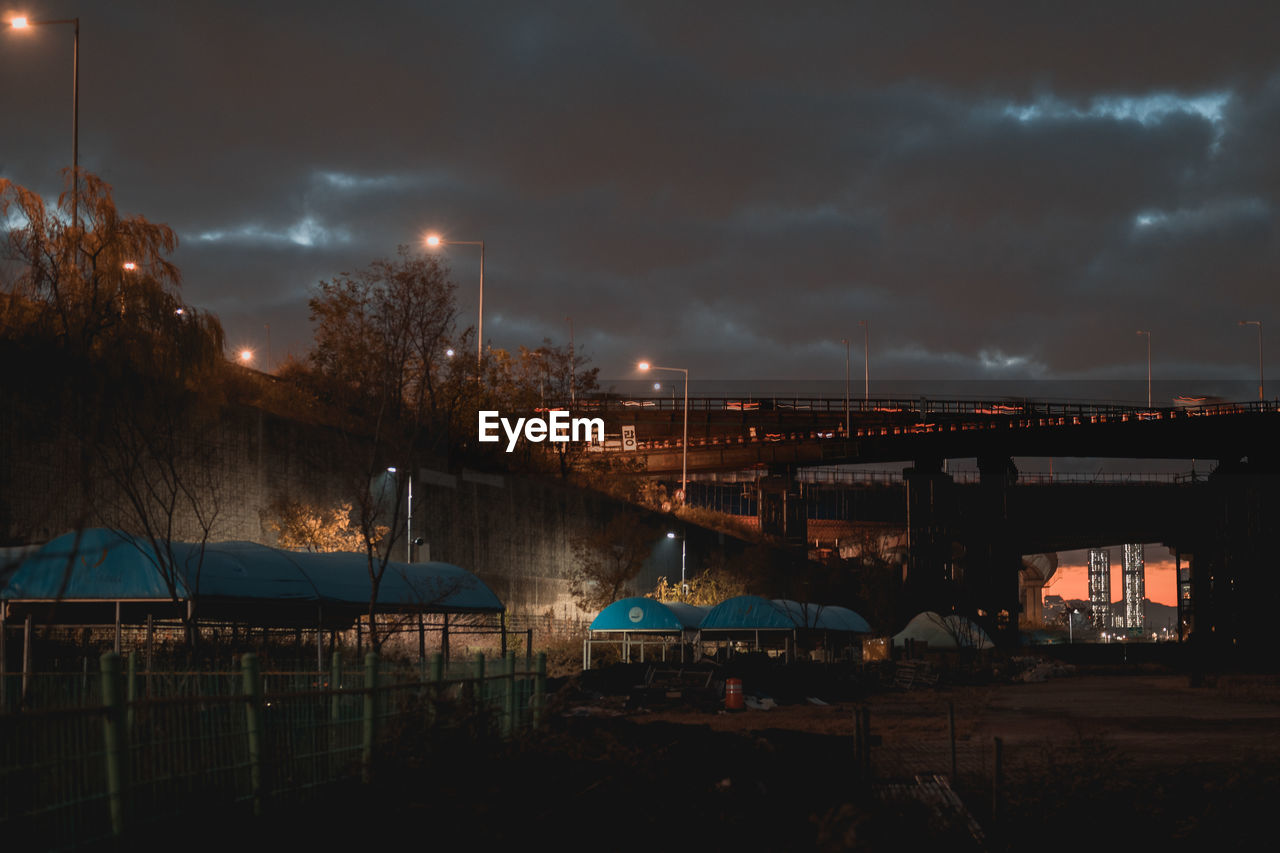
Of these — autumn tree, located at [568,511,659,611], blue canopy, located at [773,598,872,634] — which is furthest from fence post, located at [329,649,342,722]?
autumn tree, located at [568,511,659,611]

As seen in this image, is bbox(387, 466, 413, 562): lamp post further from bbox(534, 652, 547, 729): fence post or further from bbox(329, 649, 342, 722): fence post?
bbox(329, 649, 342, 722): fence post

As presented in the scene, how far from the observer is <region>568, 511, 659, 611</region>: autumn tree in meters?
60.2

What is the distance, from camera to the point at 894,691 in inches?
1807

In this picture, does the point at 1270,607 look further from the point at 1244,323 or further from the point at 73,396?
the point at 73,396

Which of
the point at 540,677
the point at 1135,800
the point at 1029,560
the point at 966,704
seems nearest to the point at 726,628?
the point at 966,704

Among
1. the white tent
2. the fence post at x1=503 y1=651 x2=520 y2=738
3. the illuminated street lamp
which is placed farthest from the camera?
Answer: the white tent

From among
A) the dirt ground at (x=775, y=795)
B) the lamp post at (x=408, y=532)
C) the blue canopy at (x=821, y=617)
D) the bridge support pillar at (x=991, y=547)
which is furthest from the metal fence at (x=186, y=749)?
the bridge support pillar at (x=991, y=547)

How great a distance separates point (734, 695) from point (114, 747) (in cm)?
2715

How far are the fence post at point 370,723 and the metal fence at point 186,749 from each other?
1 cm

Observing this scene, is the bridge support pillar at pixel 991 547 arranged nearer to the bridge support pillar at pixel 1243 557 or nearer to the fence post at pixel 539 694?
the bridge support pillar at pixel 1243 557

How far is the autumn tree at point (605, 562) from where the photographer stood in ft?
197

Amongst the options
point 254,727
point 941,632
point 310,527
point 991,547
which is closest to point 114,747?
point 254,727

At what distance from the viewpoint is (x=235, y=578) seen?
83.9ft

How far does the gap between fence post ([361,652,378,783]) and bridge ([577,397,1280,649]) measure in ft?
211
